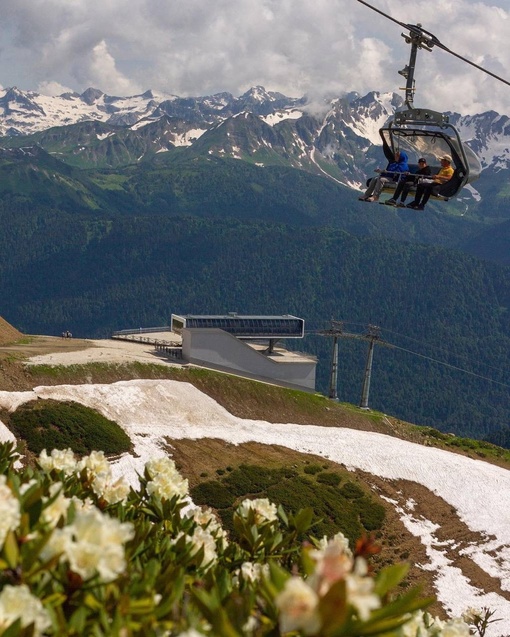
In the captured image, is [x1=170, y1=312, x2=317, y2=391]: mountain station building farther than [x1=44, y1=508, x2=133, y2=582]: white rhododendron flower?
Yes

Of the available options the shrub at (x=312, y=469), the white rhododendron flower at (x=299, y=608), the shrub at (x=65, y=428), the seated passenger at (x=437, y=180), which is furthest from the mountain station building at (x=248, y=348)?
the white rhododendron flower at (x=299, y=608)

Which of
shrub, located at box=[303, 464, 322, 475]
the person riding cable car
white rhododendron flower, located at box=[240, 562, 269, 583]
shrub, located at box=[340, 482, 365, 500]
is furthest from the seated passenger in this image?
shrub, located at box=[303, 464, 322, 475]

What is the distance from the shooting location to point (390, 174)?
102ft

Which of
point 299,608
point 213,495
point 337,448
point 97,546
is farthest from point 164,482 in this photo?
point 337,448

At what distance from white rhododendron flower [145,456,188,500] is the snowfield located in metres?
37.2

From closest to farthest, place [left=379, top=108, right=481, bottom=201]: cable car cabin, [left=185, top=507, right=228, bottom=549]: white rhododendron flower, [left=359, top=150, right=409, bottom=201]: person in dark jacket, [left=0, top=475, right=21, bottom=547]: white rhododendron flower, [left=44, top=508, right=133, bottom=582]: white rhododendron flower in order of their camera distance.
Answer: [left=44, top=508, right=133, bottom=582]: white rhododendron flower → [left=0, top=475, right=21, bottom=547]: white rhododendron flower → [left=185, top=507, right=228, bottom=549]: white rhododendron flower → [left=379, top=108, right=481, bottom=201]: cable car cabin → [left=359, top=150, right=409, bottom=201]: person in dark jacket

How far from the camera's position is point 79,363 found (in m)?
70.2

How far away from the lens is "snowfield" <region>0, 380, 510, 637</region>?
Answer: 2069 inches

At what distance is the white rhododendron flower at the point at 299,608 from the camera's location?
5910 mm

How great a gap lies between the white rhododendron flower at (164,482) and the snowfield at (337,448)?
3722 centimetres

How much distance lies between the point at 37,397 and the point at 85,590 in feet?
172

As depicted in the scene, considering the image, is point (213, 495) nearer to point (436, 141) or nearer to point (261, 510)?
point (436, 141)

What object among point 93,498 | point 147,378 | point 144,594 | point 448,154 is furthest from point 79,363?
point 144,594

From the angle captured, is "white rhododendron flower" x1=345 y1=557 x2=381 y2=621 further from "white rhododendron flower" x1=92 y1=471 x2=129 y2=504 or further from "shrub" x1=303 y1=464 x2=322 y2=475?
"shrub" x1=303 y1=464 x2=322 y2=475
